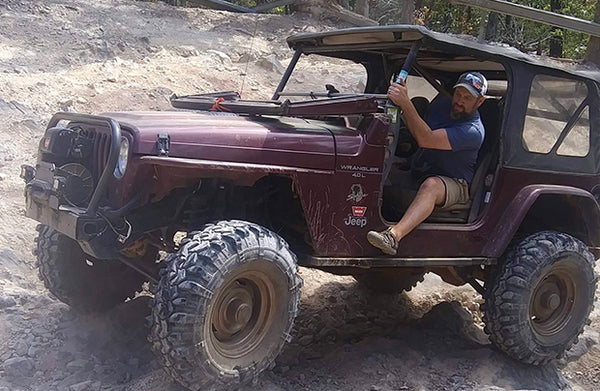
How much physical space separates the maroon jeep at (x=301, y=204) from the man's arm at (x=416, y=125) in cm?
11

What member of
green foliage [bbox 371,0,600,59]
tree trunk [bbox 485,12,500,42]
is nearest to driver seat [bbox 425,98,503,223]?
tree trunk [bbox 485,12,500,42]

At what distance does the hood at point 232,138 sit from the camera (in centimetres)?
357

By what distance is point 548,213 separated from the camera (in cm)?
518

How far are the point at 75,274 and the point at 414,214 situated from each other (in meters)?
2.24

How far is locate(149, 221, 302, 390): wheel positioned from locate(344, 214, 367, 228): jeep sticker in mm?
469

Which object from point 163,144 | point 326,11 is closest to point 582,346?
point 163,144

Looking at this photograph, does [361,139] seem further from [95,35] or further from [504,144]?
[95,35]

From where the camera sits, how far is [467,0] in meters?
10.3

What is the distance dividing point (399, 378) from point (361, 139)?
155 centimetres

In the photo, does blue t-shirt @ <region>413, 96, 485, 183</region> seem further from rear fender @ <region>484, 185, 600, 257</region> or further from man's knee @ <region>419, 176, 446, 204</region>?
rear fender @ <region>484, 185, 600, 257</region>

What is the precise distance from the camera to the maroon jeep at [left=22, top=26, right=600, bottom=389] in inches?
139

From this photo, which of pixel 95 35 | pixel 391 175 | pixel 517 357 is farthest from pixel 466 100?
pixel 95 35

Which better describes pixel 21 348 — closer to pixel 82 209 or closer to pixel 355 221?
pixel 82 209

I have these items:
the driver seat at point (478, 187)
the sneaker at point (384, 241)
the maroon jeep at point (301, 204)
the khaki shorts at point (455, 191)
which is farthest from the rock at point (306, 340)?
the khaki shorts at point (455, 191)
